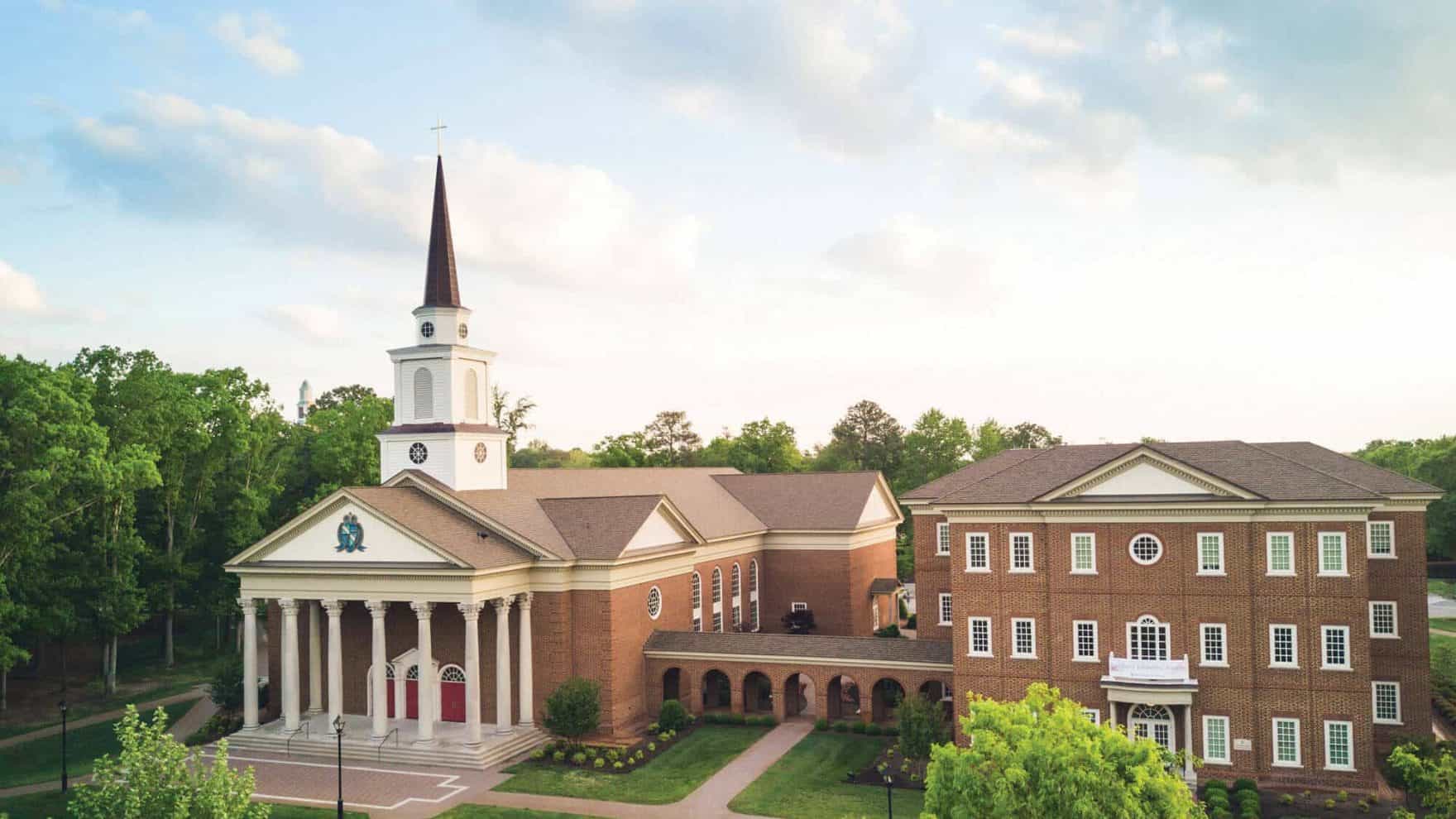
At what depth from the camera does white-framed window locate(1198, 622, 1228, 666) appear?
33.1 metres

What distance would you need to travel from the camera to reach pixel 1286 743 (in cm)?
3256

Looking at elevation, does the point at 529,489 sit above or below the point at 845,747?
above

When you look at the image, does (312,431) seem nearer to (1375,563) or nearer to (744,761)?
(744,761)

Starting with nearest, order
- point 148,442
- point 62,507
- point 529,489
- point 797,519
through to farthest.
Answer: point 62,507 < point 529,489 < point 148,442 < point 797,519

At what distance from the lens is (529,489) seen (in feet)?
152

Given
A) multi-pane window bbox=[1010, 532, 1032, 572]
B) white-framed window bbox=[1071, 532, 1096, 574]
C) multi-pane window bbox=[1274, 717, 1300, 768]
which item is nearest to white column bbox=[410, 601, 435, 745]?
multi-pane window bbox=[1010, 532, 1032, 572]

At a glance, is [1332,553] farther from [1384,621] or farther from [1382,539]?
[1384,621]

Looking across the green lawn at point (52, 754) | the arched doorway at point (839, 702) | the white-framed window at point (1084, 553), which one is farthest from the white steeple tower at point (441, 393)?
the white-framed window at point (1084, 553)

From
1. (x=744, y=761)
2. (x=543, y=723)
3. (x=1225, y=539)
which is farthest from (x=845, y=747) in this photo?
(x=1225, y=539)

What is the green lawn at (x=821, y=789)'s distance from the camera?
31.0 meters

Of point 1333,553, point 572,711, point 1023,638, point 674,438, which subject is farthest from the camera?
point 674,438

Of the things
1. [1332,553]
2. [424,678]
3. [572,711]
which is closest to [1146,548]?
[1332,553]

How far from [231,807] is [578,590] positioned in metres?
20.1

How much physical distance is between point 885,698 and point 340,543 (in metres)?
20.8
